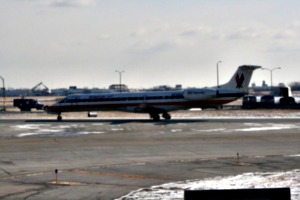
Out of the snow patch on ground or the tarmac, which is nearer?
the snow patch on ground

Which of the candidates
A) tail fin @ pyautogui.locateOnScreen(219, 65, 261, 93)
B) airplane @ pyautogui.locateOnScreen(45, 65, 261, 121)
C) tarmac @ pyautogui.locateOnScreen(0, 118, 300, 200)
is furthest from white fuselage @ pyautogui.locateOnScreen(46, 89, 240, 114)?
tarmac @ pyautogui.locateOnScreen(0, 118, 300, 200)

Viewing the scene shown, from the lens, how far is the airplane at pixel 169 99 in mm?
49469

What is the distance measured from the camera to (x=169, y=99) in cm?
5069

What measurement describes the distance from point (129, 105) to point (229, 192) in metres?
40.9

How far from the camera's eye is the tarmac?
1733 cm

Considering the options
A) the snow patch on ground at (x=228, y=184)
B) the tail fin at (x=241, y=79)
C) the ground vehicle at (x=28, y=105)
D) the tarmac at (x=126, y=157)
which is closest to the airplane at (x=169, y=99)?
the tail fin at (x=241, y=79)

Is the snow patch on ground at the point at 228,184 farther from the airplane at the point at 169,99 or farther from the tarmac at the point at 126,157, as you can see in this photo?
the airplane at the point at 169,99

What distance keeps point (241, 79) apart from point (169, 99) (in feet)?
26.4

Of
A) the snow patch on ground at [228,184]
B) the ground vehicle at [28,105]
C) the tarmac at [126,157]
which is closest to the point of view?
the snow patch on ground at [228,184]

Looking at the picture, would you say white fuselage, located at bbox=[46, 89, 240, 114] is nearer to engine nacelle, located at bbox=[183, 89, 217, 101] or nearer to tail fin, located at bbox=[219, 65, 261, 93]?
engine nacelle, located at bbox=[183, 89, 217, 101]

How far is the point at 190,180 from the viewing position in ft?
58.6

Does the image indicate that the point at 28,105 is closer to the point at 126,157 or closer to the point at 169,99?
the point at 169,99

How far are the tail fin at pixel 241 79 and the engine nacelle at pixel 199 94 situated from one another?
6.07 ft

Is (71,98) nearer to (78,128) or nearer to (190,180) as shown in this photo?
(78,128)
